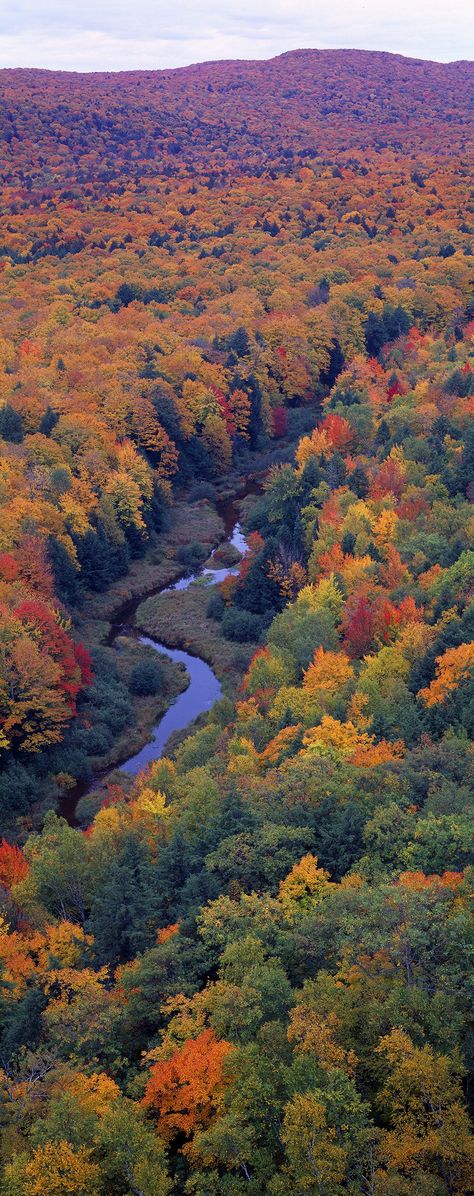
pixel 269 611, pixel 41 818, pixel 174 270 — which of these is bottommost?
pixel 41 818

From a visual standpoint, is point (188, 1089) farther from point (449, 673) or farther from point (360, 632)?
point (360, 632)

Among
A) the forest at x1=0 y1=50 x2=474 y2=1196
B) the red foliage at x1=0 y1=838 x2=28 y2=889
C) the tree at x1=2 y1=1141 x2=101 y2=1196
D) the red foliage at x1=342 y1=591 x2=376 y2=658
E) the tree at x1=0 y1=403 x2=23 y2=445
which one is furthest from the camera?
the tree at x1=0 y1=403 x2=23 y2=445

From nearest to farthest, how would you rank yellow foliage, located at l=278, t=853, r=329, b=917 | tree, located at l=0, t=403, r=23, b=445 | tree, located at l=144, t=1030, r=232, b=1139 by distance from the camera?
tree, located at l=144, t=1030, r=232, b=1139, yellow foliage, located at l=278, t=853, r=329, b=917, tree, located at l=0, t=403, r=23, b=445

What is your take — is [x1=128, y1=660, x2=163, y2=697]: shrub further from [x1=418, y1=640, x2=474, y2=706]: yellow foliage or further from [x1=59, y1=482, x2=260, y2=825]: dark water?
[x1=418, y1=640, x2=474, y2=706]: yellow foliage

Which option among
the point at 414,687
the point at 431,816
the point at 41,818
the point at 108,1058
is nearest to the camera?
the point at 108,1058

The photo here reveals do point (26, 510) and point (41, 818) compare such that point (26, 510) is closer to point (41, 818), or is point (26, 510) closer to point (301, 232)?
point (41, 818)

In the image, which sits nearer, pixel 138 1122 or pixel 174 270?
pixel 138 1122

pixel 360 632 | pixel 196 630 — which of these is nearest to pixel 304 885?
pixel 360 632

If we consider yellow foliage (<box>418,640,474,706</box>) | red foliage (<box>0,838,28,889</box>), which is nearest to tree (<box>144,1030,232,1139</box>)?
red foliage (<box>0,838,28,889</box>)

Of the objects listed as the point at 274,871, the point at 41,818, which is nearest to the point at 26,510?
the point at 41,818
